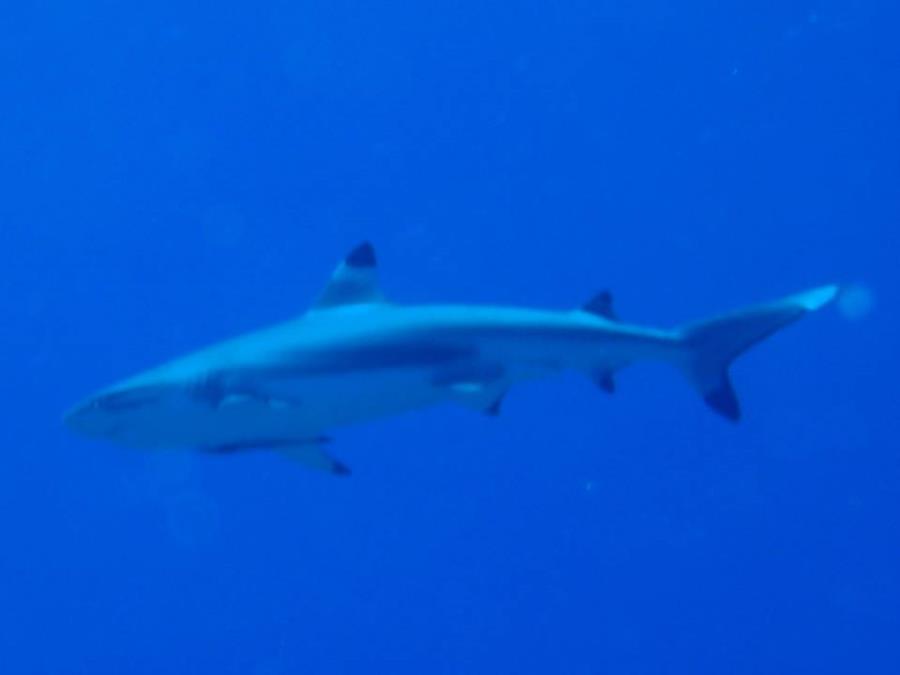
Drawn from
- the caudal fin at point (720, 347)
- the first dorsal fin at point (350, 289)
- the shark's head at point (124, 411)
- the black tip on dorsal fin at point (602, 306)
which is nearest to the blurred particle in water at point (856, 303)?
the caudal fin at point (720, 347)

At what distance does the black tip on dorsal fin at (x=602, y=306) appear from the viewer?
6836 millimetres

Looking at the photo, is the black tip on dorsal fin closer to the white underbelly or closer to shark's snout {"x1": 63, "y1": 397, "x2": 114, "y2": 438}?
the white underbelly

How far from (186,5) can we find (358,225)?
25.3 feet

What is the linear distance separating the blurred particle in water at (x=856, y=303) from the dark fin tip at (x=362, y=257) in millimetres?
13221

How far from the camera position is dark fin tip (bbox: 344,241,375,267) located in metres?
6.95

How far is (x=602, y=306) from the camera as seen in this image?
6.90 meters

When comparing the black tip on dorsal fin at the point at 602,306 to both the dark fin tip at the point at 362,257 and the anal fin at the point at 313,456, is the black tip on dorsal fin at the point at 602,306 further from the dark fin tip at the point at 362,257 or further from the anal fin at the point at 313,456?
the anal fin at the point at 313,456

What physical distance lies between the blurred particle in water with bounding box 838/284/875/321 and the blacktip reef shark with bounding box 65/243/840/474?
41.4 feet

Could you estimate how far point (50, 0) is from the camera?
3120 cm

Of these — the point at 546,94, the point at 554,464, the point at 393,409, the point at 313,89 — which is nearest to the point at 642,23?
the point at 546,94

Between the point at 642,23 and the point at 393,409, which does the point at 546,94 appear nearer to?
the point at 642,23

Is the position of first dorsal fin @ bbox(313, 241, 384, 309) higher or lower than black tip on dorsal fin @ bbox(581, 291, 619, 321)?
higher

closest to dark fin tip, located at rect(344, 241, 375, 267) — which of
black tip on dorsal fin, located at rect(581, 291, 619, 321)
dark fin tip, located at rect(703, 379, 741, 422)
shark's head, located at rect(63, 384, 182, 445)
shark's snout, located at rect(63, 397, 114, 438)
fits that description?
black tip on dorsal fin, located at rect(581, 291, 619, 321)

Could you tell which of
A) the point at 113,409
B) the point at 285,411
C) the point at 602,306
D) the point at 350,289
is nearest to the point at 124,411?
the point at 113,409
